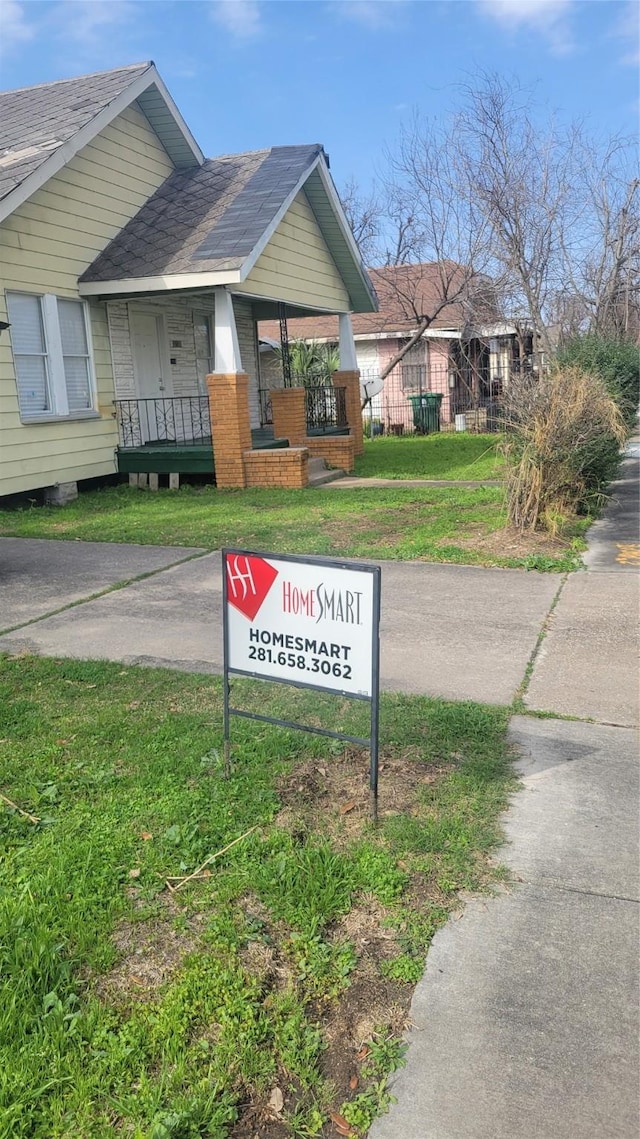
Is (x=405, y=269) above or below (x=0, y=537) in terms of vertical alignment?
above

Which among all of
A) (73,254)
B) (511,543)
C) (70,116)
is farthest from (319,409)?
(511,543)

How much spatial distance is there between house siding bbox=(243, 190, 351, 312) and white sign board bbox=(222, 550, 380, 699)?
10663 mm

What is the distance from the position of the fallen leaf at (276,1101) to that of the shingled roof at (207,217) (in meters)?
11.2

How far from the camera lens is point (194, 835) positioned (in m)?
3.31

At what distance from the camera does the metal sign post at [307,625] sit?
330cm

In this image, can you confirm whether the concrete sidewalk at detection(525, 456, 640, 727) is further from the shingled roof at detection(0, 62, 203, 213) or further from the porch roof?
the shingled roof at detection(0, 62, 203, 213)

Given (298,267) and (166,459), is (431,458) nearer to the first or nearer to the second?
(298,267)

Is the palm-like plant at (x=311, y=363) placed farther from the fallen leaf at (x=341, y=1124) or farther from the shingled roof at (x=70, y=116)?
the fallen leaf at (x=341, y=1124)

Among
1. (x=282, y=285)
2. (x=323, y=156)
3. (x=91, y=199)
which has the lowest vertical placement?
(x=282, y=285)

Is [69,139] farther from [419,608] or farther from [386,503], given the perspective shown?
[419,608]

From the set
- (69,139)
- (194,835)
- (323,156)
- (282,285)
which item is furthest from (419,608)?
(323,156)

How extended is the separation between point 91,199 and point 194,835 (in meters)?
12.1

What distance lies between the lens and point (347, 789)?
371 cm

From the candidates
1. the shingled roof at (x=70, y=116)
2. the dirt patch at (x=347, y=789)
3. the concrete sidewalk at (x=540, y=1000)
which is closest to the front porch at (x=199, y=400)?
the shingled roof at (x=70, y=116)
